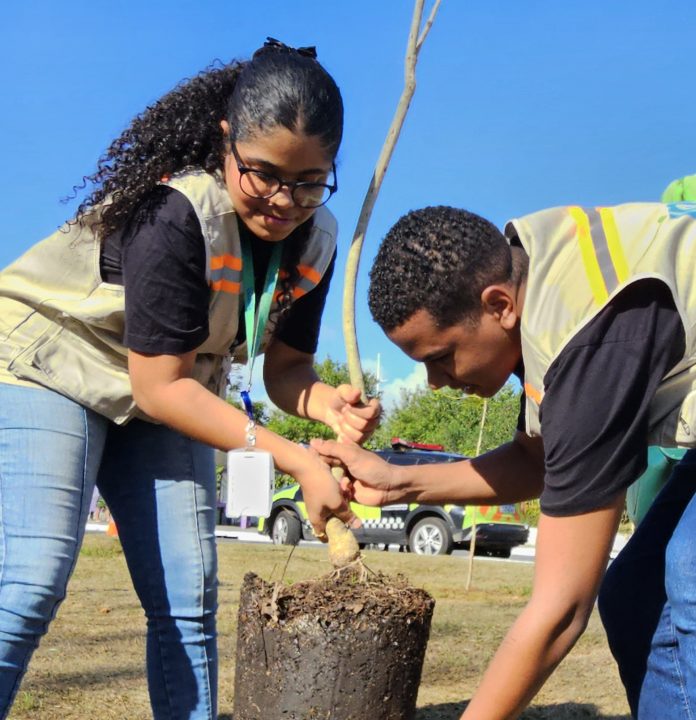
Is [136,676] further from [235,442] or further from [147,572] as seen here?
[235,442]

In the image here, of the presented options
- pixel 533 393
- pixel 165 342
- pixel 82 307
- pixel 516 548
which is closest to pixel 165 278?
pixel 165 342

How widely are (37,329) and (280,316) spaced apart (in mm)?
664

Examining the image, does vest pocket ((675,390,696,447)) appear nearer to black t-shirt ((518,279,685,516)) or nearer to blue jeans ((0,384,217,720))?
black t-shirt ((518,279,685,516))

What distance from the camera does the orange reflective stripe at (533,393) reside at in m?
1.98

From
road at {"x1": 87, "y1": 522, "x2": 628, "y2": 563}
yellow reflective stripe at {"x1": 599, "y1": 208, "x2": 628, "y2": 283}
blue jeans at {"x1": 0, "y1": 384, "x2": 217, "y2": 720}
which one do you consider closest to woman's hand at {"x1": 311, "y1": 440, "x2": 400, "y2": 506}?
blue jeans at {"x1": 0, "y1": 384, "x2": 217, "y2": 720}

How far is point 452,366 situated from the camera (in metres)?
2.14

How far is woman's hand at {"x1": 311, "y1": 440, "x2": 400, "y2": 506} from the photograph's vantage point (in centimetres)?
261

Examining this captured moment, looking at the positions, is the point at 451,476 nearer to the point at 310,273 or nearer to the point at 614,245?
the point at 310,273

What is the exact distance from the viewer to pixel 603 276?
186cm

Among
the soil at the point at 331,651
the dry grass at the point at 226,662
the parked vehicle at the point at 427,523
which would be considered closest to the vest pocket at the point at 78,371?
the soil at the point at 331,651

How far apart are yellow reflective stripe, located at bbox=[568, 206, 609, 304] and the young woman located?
0.65 metres

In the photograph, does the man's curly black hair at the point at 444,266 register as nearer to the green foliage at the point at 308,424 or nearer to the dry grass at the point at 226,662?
the dry grass at the point at 226,662

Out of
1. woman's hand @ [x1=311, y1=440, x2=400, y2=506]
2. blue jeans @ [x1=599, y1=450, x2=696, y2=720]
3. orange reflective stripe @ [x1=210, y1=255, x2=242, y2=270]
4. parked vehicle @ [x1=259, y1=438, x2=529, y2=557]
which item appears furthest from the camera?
parked vehicle @ [x1=259, y1=438, x2=529, y2=557]

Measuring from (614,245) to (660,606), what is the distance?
88cm
